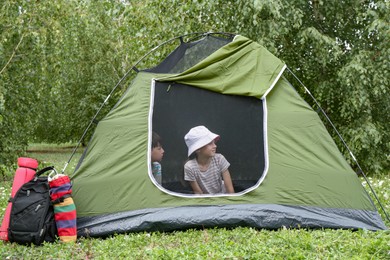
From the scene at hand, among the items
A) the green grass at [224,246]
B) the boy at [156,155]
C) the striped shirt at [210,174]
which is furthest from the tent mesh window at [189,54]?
the green grass at [224,246]

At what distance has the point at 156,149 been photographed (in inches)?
217

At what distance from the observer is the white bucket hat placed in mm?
5535

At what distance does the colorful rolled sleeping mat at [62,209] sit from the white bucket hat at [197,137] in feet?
4.23

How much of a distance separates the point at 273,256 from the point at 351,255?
59cm

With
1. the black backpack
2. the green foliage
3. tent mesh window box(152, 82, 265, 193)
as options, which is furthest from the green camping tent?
the green foliage

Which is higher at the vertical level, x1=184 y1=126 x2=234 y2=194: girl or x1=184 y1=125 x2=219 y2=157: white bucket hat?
x1=184 y1=125 x2=219 y2=157: white bucket hat

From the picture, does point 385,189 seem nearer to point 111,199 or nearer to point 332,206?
point 332,206

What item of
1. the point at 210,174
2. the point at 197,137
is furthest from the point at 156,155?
the point at 210,174

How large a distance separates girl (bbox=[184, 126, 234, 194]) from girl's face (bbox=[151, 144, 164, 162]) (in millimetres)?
262

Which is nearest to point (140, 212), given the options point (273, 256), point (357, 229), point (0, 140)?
point (273, 256)

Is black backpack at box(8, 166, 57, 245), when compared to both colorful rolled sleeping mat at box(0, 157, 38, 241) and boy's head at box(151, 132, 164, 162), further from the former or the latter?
boy's head at box(151, 132, 164, 162)

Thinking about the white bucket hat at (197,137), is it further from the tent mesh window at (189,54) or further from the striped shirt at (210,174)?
the tent mesh window at (189,54)

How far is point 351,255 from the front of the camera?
4.11m

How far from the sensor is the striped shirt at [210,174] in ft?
18.1
